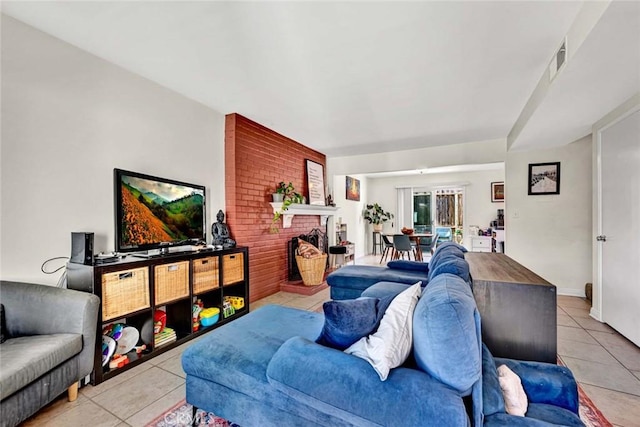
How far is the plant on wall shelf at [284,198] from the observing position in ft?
13.0

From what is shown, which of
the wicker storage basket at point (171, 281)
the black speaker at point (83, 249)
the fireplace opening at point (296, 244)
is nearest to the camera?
the black speaker at point (83, 249)

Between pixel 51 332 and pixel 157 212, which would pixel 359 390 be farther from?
pixel 157 212

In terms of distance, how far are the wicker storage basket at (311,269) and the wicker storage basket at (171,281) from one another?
186 centimetres

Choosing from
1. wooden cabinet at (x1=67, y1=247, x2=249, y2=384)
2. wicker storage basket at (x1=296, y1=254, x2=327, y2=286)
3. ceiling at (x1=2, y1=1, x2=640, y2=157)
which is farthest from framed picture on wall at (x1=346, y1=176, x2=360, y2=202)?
wooden cabinet at (x1=67, y1=247, x2=249, y2=384)

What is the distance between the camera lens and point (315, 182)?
201 inches

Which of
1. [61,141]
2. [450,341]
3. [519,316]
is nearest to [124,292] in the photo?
[61,141]

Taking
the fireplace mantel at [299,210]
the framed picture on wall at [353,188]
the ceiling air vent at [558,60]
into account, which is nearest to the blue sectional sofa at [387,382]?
the ceiling air vent at [558,60]

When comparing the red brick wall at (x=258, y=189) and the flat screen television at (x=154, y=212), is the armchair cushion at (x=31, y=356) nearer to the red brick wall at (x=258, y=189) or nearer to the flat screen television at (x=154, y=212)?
the flat screen television at (x=154, y=212)

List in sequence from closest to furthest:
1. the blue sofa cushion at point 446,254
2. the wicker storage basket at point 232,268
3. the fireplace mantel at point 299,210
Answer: the blue sofa cushion at point 446,254, the wicker storage basket at point 232,268, the fireplace mantel at point 299,210

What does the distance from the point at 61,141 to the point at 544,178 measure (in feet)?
18.2

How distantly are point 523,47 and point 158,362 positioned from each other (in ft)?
12.1

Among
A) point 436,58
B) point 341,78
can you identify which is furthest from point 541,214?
point 341,78

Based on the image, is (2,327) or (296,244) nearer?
(2,327)

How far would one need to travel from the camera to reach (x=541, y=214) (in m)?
4.05
